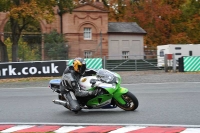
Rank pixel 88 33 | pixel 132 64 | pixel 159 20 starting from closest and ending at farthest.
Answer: pixel 132 64, pixel 88 33, pixel 159 20

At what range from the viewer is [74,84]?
33.0 feet

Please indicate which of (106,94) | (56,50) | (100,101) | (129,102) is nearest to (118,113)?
(129,102)

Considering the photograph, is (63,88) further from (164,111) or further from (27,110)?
(164,111)

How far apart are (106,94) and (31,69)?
1481 centimetres

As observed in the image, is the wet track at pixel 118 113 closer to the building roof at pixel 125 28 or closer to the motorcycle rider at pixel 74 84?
the motorcycle rider at pixel 74 84

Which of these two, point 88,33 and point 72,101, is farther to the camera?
point 88,33

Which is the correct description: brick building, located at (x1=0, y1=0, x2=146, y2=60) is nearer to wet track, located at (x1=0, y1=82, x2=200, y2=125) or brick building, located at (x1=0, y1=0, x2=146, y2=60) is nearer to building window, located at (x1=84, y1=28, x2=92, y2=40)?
building window, located at (x1=84, y1=28, x2=92, y2=40)

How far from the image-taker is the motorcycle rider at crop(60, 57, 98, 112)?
396 inches

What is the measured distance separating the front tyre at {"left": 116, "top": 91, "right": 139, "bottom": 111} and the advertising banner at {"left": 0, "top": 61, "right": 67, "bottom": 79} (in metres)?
14.4

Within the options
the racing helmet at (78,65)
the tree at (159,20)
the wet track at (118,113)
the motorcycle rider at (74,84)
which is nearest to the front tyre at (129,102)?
the wet track at (118,113)

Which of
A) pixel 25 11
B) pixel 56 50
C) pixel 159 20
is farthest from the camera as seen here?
pixel 159 20

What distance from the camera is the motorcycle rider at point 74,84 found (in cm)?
1006

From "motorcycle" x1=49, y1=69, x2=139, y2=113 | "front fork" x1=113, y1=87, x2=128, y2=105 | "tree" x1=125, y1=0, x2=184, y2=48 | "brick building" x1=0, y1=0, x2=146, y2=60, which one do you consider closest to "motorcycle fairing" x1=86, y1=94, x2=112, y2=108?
"motorcycle" x1=49, y1=69, x2=139, y2=113

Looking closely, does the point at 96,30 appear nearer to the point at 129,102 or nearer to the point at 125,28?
the point at 125,28
